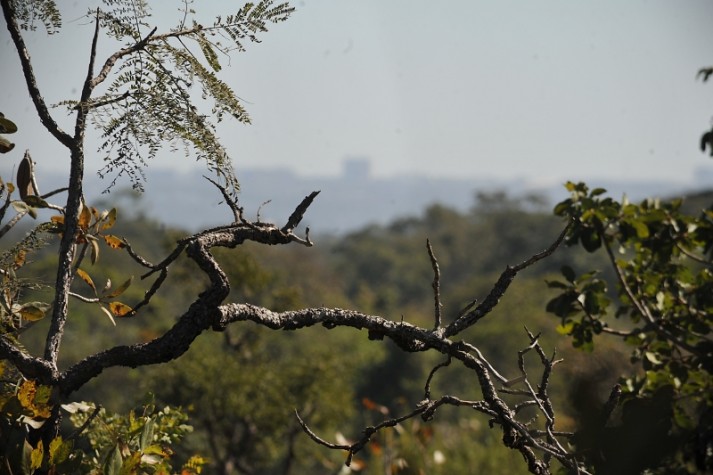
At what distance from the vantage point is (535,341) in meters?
2.35

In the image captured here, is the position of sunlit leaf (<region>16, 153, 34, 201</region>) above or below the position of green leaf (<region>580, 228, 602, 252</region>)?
above

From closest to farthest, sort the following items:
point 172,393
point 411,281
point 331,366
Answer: point 172,393, point 331,366, point 411,281

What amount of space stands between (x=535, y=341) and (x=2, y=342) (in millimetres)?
1320

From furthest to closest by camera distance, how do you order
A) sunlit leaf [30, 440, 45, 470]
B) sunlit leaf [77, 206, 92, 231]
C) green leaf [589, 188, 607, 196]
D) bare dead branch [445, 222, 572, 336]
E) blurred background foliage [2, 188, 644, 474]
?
blurred background foliage [2, 188, 644, 474]
green leaf [589, 188, 607, 196]
sunlit leaf [77, 206, 92, 231]
bare dead branch [445, 222, 572, 336]
sunlit leaf [30, 440, 45, 470]

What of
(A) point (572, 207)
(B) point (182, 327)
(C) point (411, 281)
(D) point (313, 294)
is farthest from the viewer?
(C) point (411, 281)

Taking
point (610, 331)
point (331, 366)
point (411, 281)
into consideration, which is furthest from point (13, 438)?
point (411, 281)

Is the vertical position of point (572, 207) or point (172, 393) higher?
point (572, 207)

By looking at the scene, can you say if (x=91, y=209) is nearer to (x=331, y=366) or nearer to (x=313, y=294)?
(x=331, y=366)

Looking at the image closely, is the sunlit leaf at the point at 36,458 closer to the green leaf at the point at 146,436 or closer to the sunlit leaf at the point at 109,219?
the green leaf at the point at 146,436

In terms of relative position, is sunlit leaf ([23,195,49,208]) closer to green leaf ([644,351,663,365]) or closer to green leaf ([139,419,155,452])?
green leaf ([139,419,155,452])

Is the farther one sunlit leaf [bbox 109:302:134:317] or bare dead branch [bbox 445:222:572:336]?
sunlit leaf [bbox 109:302:134:317]

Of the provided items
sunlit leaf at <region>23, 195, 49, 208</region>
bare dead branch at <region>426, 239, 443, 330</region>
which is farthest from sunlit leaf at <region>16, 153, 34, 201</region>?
bare dead branch at <region>426, 239, 443, 330</region>

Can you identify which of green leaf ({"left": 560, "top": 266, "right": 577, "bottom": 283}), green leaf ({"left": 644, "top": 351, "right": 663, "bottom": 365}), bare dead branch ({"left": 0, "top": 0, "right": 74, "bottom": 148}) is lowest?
green leaf ({"left": 644, "top": 351, "right": 663, "bottom": 365})

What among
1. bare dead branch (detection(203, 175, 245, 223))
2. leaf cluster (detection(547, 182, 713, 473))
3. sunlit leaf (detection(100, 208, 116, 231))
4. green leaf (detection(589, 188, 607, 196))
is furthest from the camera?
green leaf (detection(589, 188, 607, 196))
